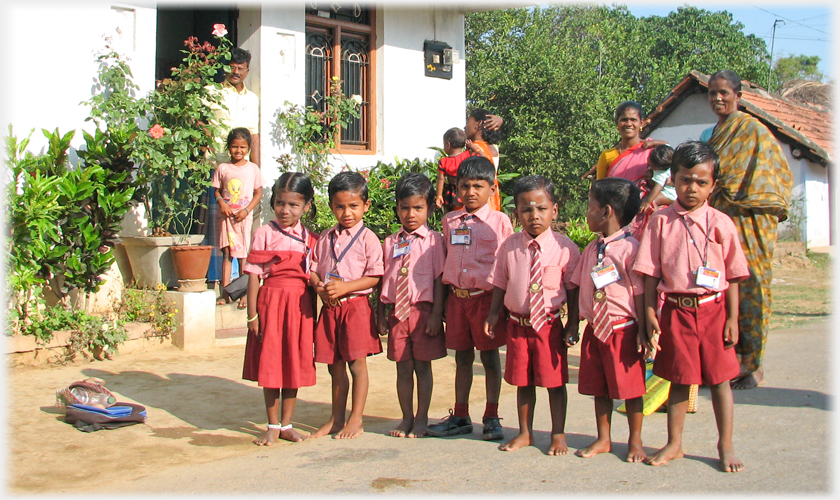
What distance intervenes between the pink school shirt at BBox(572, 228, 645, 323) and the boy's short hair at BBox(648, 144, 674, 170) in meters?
1.52

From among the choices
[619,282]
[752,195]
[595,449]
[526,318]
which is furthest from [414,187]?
[752,195]

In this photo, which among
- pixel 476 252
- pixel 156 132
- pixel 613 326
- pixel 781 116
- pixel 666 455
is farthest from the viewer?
pixel 781 116

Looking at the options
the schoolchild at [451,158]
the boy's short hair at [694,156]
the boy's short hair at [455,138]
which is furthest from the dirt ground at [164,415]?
the boy's short hair at [455,138]

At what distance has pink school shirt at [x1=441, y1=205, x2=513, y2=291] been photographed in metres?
4.25

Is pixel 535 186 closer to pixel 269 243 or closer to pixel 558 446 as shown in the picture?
pixel 558 446

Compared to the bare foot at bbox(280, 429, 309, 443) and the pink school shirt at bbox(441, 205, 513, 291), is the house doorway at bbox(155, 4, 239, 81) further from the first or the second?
the bare foot at bbox(280, 429, 309, 443)

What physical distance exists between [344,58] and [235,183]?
250 centimetres

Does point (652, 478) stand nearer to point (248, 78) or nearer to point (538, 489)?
point (538, 489)

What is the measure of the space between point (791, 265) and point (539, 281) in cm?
1174

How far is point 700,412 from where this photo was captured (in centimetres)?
464

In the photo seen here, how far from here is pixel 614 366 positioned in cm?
375

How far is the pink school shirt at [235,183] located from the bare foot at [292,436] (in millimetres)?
3189

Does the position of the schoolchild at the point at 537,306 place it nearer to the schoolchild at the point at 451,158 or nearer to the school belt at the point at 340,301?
the school belt at the point at 340,301

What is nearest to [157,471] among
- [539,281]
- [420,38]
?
[539,281]
